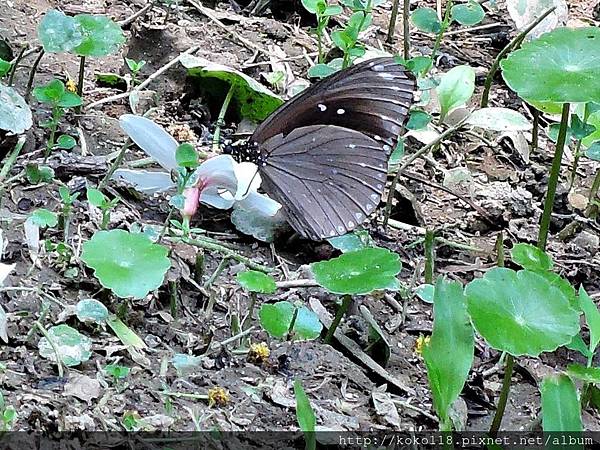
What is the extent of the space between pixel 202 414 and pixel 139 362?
171mm

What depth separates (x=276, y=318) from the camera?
5.61ft

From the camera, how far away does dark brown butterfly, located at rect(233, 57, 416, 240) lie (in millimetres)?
2191

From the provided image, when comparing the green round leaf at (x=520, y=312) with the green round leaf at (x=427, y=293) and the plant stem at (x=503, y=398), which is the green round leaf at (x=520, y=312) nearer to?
the plant stem at (x=503, y=398)

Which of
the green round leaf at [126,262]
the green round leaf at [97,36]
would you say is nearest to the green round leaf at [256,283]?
the green round leaf at [126,262]

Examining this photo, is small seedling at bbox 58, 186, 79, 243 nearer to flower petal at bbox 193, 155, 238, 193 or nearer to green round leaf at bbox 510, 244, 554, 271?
flower petal at bbox 193, 155, 238, 193

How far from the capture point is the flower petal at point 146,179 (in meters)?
2.11

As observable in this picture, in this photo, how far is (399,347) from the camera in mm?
1928

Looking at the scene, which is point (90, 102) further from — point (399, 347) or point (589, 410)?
point (589, 410)

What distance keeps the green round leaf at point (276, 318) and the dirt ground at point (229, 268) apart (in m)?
0.07

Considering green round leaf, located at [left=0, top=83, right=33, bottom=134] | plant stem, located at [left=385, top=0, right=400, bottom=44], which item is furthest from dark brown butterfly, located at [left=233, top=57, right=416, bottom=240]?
plant stem, located at [left=385, top=0, right=400, bottom=44]

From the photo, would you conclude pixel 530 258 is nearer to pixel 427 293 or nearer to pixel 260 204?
pixel 427 293

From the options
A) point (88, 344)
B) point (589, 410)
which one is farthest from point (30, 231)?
point (589, 410)

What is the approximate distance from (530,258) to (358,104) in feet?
2.15

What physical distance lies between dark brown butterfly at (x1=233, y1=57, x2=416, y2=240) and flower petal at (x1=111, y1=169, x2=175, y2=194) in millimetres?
188
